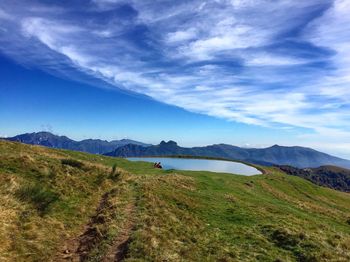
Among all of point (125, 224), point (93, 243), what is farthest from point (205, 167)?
point (93, 243)

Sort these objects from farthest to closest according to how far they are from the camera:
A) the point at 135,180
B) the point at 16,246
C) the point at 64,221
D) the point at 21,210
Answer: the point at 135,180 < the point at 64,221 < the point at 21,210 < the point at 16,246

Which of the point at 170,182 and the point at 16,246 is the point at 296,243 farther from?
the point at 170,182

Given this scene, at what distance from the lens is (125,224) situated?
67.3ft

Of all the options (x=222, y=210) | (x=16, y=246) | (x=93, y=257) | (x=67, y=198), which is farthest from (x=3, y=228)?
(x=222, y=210)

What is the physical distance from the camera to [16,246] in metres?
14.8

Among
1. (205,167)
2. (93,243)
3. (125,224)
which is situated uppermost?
(205,167)

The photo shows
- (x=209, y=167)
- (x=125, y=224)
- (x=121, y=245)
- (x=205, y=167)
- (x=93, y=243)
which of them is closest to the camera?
(x=121, y=245)

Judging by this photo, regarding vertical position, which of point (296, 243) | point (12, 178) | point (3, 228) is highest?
point (12, 178)

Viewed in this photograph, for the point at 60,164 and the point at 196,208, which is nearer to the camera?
the point at 196,208

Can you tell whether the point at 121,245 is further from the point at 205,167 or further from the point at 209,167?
the point at 209,167

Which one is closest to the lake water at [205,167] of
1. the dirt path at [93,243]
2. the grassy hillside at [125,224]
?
the grassy hillside at [125,224]

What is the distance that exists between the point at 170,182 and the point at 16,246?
2409 cm

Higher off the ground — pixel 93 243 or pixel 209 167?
pixel 209 167

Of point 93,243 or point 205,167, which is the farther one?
point 205,167
